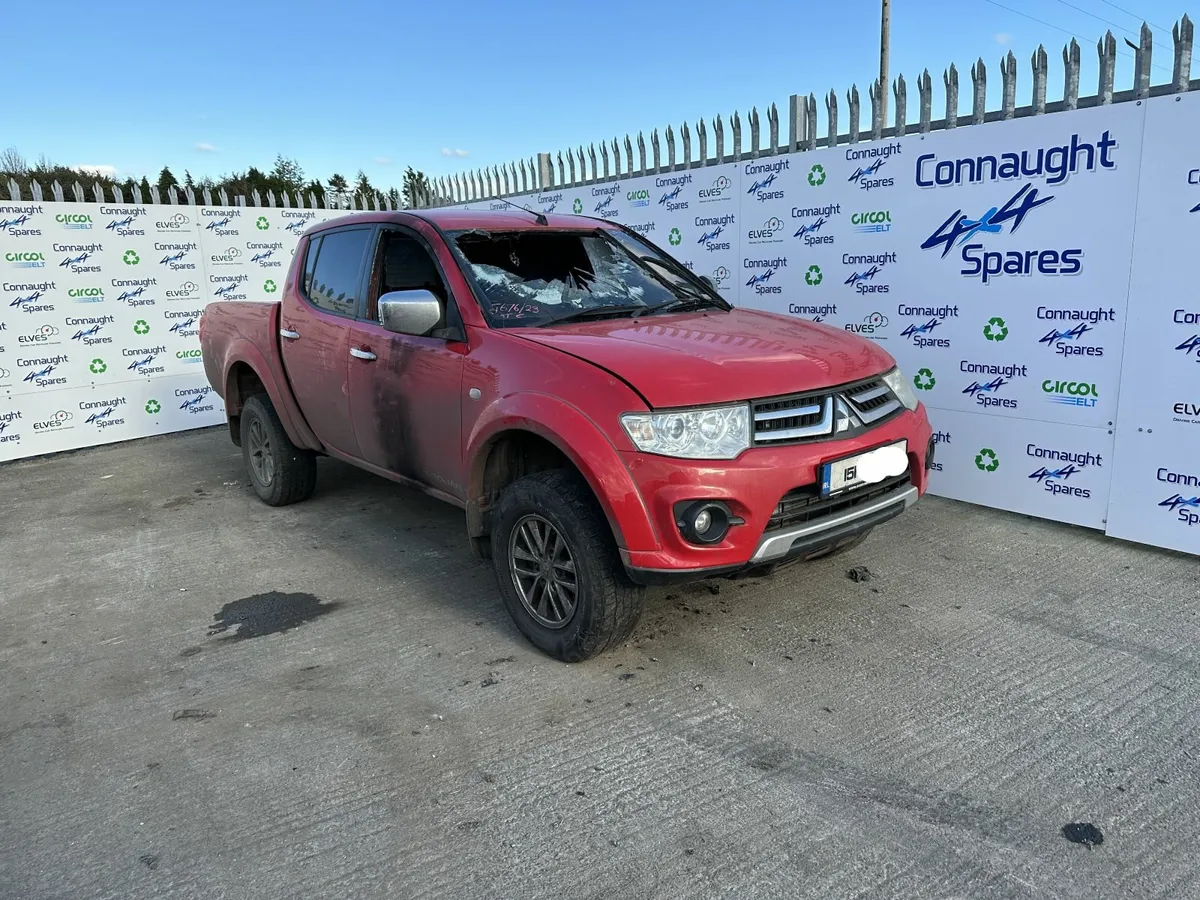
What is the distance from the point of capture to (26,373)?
26.3ft

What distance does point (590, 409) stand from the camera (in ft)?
10.1

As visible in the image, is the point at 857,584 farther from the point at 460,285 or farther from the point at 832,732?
the point at 460,285

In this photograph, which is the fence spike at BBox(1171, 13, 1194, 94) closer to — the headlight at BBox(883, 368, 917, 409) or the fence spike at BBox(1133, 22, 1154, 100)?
the fence spike at BBox(1133, 22, 1154, 100)

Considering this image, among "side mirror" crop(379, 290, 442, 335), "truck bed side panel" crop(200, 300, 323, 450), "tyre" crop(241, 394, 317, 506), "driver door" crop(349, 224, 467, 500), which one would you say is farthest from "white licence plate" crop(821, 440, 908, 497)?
"tyre" crop(241, 394, 317, 506)

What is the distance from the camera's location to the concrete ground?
7.73ft

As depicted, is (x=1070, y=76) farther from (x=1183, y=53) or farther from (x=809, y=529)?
(x=809, y=529)

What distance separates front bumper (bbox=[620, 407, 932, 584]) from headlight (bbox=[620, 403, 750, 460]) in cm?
4

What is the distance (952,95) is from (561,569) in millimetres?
4185

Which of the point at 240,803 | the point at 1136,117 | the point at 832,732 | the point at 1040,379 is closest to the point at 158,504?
the point at 240,803

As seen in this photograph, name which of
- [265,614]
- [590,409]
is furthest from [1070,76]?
[265,614]

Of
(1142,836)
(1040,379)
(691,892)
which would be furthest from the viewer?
(1040,379)

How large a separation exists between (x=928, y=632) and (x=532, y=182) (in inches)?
293

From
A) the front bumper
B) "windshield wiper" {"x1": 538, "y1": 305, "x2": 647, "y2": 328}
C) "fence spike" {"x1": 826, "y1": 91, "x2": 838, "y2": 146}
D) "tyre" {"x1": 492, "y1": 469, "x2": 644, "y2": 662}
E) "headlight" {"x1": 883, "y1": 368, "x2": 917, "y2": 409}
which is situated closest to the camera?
the front bumper

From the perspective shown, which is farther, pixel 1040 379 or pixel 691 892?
pixel 1040 379
